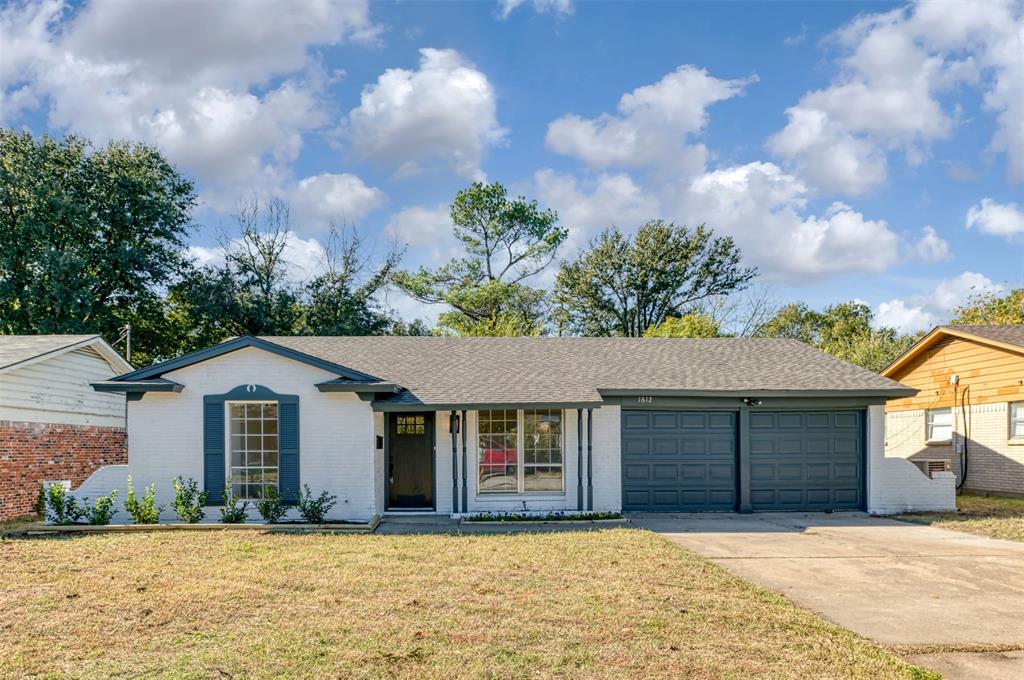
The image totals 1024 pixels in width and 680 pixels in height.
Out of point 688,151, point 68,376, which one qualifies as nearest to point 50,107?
point 68,376

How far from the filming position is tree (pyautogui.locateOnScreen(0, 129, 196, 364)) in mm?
26562

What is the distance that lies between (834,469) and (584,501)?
206 inches

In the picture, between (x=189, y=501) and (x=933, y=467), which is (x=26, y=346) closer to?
(x=189, y=501)

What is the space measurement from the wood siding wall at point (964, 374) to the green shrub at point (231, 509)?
561 inches

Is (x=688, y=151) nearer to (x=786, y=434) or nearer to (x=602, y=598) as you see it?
(x=786, y=434)

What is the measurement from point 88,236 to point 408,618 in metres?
27.2

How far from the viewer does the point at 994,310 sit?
33344 millimetres

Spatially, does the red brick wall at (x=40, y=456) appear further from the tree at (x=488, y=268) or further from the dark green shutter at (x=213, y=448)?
the tree at (x=488, y=268)

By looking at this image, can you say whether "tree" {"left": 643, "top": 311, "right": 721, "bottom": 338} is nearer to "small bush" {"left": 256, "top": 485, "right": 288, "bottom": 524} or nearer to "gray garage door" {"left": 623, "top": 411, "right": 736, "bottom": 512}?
"gray garage door" {"left": 623, "top": 411, "right": 736, "bottom": 512}

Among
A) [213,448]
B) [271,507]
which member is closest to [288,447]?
[271,507]

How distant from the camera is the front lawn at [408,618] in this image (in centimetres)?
554

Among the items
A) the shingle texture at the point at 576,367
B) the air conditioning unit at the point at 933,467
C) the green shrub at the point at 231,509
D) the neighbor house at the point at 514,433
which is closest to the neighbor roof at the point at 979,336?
the air conditioning unit at the point at 933,467

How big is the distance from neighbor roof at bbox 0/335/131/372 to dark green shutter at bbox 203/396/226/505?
433 cm

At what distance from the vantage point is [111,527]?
12.5 m
